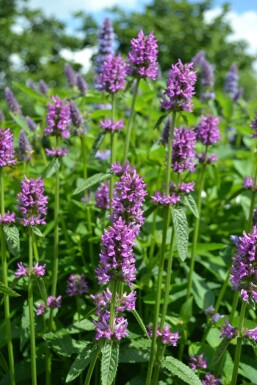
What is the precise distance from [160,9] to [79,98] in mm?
44907

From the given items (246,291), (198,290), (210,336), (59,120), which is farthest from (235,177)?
(246,291)

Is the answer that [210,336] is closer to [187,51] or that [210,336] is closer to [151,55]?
[151,55]

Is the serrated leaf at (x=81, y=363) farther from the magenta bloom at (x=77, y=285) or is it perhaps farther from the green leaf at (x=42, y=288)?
the magenta bloom at (x=77, y=285)

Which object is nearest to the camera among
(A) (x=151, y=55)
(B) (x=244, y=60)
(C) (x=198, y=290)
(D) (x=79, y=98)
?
(A) (x=151, y=55)

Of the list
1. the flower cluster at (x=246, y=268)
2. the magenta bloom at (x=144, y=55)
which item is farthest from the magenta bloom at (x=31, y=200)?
the flower cluster at (x=246, y=268)

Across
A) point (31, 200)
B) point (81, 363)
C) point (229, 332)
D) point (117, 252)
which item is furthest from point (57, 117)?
point (229, 332)

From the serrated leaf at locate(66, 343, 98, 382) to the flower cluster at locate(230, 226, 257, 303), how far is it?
0.82m

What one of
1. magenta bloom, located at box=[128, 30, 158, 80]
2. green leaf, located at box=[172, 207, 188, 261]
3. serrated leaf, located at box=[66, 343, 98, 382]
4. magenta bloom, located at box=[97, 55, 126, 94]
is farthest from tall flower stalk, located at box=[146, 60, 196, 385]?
magenta bloom, located at box=[97, 55, 126, 94]

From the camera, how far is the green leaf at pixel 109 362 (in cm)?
239

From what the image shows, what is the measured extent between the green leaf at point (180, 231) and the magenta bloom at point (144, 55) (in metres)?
0.96

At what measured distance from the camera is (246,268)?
2.54m

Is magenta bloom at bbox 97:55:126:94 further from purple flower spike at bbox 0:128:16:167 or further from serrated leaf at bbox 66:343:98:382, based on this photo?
serrated leaf at bbox 66:343:98:382

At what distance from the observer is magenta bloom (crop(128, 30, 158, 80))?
319 centimetres

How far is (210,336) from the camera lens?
3758mm
